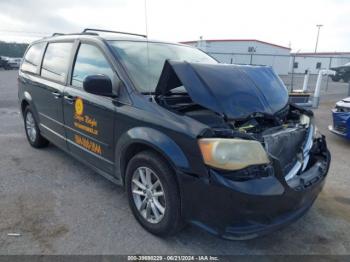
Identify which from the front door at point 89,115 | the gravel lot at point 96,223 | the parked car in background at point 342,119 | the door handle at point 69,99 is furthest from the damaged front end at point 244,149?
the parked car in background at point 342,119

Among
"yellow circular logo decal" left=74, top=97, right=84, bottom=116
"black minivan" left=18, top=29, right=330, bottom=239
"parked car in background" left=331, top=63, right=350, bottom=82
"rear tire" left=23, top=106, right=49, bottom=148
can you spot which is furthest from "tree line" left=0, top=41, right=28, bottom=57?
"yellow circular logo decal" left=74, top=97, right=84, bottom=116

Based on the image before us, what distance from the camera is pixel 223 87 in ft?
9.19

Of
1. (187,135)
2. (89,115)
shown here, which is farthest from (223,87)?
(89,115)

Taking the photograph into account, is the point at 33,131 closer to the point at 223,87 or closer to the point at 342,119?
the point at 223,87

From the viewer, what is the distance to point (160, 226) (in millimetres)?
2604

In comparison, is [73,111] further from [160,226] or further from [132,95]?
[160,226]

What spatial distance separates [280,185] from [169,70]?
4.43 feet

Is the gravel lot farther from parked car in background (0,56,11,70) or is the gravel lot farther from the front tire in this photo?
parked car in background (0,56,11,70)

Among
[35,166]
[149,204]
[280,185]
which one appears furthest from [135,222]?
[35,166]

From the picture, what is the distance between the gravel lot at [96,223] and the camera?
2.58 meters

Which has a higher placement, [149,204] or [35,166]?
[149,204]

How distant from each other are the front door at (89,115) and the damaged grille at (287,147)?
59.2 inches

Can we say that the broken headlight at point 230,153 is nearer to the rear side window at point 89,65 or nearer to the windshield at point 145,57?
Answer: the windshield at point 145,57

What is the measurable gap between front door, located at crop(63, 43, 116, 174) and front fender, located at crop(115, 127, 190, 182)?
0.68ft
